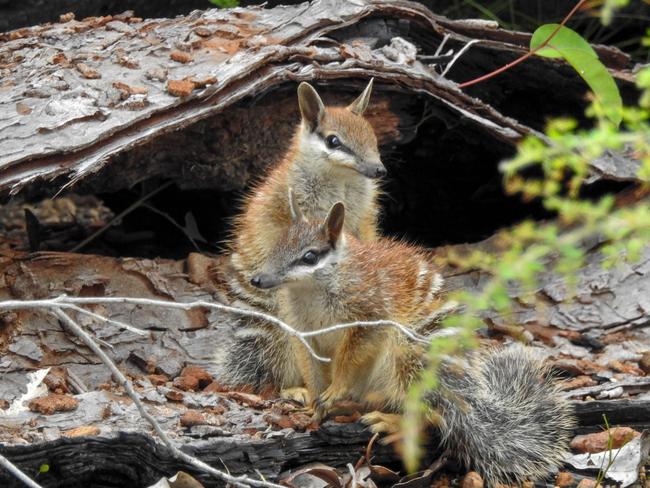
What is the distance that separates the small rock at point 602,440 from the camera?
156 inches

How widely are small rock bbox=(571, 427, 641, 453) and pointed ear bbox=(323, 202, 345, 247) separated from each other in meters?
1.36

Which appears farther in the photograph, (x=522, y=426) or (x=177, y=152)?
(x=177, y=152)

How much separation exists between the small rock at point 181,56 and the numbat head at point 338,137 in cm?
64

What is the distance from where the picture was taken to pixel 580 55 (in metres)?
4.82

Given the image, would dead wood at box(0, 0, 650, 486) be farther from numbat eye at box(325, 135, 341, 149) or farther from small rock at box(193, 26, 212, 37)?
numbat eye at box(325, 135, 341, 149)

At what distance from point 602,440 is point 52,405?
2.32 metres

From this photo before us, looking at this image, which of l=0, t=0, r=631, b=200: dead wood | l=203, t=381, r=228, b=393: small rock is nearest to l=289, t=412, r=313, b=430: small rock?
l=203, t=381, r=228, b=393: small rock

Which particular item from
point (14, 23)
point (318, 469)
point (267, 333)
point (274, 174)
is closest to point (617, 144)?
point (318, 469)

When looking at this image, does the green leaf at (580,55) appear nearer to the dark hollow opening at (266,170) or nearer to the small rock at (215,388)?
the dark hollow opening at (266,170)

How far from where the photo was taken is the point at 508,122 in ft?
17.5

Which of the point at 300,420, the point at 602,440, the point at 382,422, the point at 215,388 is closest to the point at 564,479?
the point at 602,440

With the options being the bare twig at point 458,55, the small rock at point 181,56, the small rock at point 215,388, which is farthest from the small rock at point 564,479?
the small rock at point 181,56

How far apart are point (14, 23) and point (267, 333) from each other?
3.05m

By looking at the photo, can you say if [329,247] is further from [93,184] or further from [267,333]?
[93,184]
